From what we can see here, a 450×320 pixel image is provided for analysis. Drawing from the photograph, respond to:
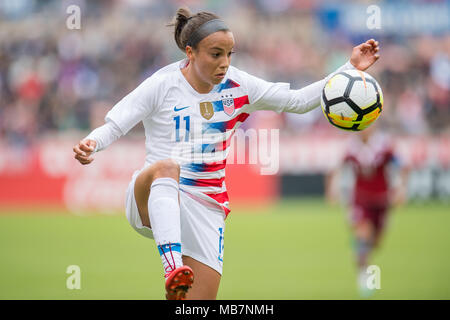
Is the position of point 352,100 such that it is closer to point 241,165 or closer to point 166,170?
point 166,170

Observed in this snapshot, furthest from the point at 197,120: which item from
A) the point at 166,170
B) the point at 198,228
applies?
the point at 198,228

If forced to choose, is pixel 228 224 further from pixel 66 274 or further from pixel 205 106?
pixel 205 106

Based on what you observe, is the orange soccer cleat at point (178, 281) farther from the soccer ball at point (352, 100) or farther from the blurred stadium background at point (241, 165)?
the blurred stadium background at point (241, 165)

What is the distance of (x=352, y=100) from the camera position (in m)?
5.63

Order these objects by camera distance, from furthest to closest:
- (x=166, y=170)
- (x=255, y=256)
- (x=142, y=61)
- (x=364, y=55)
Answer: (x=142, y=61) < (x=255, y=256) < (x=364, y=55) < (x=166, y=170)

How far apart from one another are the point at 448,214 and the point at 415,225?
5.57 ft

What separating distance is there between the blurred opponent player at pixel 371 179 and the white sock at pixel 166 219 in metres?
5.74

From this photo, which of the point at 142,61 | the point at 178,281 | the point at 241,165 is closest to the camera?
the point at 178,281

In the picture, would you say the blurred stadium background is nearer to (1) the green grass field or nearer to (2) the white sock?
(1) the green grass field

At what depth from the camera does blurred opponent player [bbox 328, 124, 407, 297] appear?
10719 mm

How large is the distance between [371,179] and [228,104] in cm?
558

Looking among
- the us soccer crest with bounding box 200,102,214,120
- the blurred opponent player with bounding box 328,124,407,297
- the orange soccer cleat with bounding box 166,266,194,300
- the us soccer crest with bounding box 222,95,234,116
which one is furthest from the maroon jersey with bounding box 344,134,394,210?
the orange soccer cleat with bounding box 166,266,194,300

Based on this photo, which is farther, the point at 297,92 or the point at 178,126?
the point at 297,92

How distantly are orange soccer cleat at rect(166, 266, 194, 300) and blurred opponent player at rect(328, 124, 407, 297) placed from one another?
5.87 m
